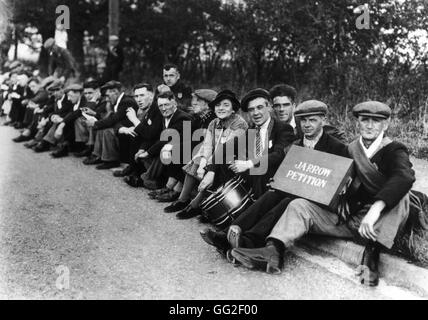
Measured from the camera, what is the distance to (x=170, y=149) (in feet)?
21.6

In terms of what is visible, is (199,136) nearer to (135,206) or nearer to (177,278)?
(135,206)

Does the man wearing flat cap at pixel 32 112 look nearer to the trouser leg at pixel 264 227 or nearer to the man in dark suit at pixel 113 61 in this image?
the man in dark suit at pixel 113 61

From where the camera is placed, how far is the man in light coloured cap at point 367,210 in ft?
12.9

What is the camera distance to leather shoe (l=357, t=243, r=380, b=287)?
12.9 ft

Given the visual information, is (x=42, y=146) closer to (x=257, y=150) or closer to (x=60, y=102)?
(x=60, y=102)

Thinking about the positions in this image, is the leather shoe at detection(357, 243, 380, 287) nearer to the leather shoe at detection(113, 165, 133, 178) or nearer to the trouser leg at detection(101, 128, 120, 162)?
the leather shoe at detection(113, 165, 133, 178)

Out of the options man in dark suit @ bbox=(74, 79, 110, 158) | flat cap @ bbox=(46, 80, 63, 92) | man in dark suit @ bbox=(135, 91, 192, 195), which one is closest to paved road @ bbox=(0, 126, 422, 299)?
man in dark suit @ bbox=(135, 91, 192, 195)

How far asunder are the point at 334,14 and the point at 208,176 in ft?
13.4

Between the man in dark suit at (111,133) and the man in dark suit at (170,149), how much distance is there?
1237mm

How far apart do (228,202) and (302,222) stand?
3.30ft

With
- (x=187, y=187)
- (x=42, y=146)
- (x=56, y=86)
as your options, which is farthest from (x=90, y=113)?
(x=187, y=187)

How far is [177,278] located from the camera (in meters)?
4.05

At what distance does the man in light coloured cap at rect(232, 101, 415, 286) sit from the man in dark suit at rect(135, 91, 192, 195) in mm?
2476

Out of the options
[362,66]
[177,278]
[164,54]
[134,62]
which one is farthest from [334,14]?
[134,62]
